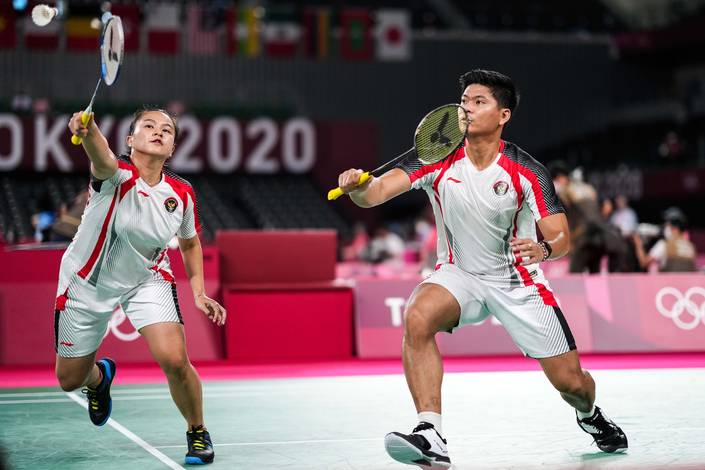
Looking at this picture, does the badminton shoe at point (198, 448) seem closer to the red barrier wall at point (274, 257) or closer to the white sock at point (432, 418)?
the white sock at point (432, 418)

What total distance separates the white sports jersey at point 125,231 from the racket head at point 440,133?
1.26 meters

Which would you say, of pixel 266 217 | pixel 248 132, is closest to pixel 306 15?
pixel 248 132

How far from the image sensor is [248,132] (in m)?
23.8

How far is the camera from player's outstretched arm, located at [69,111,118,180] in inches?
182

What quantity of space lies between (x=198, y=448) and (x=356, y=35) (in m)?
22.5

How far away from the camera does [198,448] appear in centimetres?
529

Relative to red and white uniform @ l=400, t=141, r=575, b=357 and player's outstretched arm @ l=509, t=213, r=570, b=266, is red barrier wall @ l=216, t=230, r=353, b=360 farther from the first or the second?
player's outstretched arm @ l=509, t=213, r=570, b=266

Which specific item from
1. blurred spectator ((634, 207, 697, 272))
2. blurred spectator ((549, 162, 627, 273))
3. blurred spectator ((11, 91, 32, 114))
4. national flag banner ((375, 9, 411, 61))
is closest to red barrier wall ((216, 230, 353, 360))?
blurred spectator ((549, 162, 627, 273))

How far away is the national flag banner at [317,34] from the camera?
2652 cm

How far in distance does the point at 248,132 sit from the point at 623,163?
30.2ft

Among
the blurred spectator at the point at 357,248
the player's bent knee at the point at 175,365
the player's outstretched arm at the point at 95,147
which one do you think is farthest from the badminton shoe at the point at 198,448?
the blurred spectator at the point at 357,248

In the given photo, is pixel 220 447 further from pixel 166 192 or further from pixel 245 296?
pixel 245 296

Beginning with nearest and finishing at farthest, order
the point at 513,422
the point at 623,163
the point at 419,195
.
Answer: the point at 513,422 < the point at 623,163 < the point at 419,195

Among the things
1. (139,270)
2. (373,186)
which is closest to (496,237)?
(373,186)
